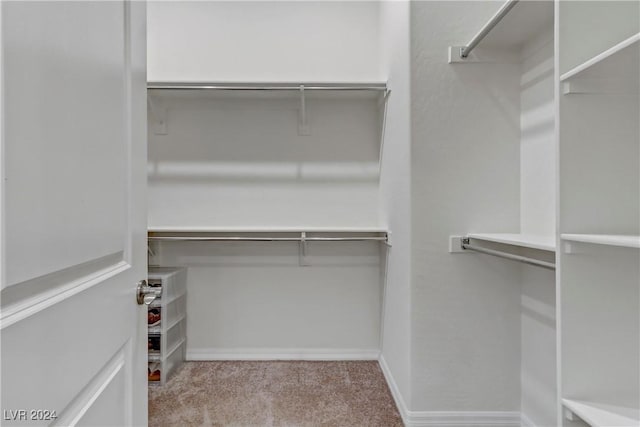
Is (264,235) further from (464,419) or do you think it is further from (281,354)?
(464,419)

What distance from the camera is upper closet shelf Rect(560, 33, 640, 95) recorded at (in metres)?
0.79

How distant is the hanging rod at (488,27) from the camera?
1.26 m

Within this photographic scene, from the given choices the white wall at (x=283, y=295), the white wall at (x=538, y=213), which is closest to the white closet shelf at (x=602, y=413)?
the white wall at (x=538, y=213)

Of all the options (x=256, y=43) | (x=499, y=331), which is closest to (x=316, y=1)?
(x=256, y=43)

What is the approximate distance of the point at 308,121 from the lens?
2.48m

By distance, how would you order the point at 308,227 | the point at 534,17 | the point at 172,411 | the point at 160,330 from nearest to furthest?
1. the point at 534,17
2. the point at 172,411
3. the point at 160,330
4. the point at 308,227

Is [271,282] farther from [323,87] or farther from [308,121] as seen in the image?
[323,87]

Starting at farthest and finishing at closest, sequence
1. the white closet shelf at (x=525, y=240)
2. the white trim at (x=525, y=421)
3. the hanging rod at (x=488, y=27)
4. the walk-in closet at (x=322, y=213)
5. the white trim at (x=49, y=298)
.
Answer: the white trim at (x=525, y=421) → the hanging rod at (x=488, y=27) → the white closet shelf at (x=525, y=240) → the walk-in closet at (x=322, y=213) → the white trim at (x=49, y=298)

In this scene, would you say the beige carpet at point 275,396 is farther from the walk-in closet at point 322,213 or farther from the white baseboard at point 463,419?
the white baseboard at point 463,419

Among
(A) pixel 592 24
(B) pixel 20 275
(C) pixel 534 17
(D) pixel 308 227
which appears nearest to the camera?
(B) pixel 20 275

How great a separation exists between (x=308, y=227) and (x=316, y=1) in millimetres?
1544

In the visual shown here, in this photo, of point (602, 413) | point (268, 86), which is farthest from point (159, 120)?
point (602, 413)

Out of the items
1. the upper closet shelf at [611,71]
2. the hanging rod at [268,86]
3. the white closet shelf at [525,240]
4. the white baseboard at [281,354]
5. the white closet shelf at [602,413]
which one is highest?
the hanging rod at [268,86]

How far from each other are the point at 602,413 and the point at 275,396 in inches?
59.1
